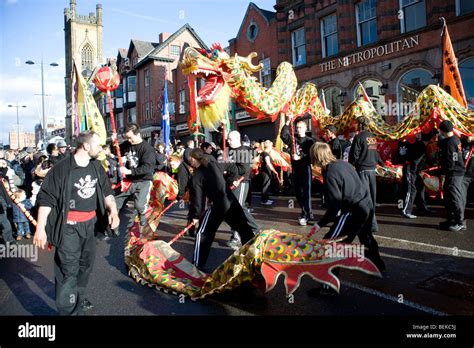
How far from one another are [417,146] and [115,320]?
682 cm

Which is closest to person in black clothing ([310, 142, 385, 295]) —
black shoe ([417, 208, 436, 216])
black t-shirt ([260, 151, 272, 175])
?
black shoe ([417, 208, 436, 216])

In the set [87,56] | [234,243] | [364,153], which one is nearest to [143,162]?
[234,243]

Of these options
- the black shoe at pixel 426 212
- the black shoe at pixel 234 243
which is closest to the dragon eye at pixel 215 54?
the black shoe at pixel 234 243

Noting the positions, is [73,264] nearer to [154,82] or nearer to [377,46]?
[377,46]

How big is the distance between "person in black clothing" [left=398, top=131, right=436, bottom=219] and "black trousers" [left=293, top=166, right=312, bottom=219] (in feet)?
6.81

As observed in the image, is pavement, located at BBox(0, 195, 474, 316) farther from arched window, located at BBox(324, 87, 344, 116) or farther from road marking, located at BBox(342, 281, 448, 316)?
arched window, located at BBox(324, 87, 344, 116)

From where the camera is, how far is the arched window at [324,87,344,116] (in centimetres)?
1725

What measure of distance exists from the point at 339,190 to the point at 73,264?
272cm

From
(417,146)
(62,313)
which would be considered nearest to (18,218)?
(62,313)

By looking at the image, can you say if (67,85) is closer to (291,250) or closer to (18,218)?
(18,218)

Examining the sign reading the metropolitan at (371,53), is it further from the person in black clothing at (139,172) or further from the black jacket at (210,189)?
the black jacket at (210,189)

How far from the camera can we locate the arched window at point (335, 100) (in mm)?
17250

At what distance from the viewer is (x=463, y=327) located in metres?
2.93

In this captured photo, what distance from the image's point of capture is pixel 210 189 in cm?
471
